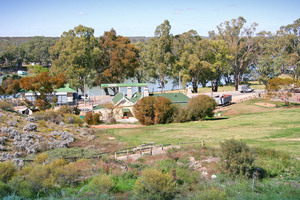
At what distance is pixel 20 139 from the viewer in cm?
2864

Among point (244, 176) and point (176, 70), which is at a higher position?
point (176, 70)

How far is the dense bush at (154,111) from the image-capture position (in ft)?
159

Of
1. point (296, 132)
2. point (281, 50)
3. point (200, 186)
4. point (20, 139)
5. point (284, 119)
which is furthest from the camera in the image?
point (281, 50)

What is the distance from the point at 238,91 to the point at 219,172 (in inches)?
2497

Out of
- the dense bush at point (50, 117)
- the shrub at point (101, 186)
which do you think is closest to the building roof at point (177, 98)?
the dense bush at point (50, 117)

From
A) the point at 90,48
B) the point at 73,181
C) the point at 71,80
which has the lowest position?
the point at 73,181

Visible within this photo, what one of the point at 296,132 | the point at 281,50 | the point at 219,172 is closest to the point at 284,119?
the point at 296,132

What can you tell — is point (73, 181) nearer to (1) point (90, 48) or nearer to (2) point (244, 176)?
(2) point (244, 176)

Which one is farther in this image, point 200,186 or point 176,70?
point 176,70

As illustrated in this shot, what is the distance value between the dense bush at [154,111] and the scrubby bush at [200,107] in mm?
3229

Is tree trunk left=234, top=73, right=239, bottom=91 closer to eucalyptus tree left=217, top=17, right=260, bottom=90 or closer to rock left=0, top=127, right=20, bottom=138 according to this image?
eucalyptus tree left=217, top=17, right=260, bottom=90

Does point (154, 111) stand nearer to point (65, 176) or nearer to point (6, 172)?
point (65, 176)

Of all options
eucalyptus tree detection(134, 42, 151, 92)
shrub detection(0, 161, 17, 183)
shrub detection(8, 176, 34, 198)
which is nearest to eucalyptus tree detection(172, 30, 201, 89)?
eucalyptus tree detection(134, 42, 151, 92)

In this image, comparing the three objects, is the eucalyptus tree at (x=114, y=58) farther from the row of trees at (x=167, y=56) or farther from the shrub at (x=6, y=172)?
the shrub at (x=6, y=172)
